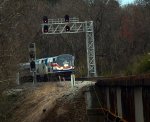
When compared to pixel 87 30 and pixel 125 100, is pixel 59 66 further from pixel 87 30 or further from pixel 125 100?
pixel 125 100

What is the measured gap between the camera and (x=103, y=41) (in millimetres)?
99375

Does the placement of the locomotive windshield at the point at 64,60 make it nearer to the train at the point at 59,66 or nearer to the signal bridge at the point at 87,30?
the train at the point at 59,66

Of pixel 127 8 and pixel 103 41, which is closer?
pixel 103 41

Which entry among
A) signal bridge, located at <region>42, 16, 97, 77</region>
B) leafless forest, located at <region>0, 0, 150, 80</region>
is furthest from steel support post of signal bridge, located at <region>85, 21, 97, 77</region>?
leafless forest, located at <region>0, 0, 150, 80</region>

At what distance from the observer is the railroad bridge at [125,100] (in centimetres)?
1641

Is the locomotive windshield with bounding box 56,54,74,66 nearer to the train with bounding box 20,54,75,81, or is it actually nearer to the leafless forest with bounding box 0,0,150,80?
the train with bounding box 20,54,75,81

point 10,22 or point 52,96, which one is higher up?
point 10,22

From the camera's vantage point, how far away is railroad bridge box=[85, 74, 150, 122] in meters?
16.4

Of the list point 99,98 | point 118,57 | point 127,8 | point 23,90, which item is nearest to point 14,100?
point 23,90

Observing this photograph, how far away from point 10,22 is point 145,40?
223 ft

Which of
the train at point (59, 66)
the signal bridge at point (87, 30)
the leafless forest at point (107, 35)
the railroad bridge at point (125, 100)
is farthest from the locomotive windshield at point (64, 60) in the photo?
the railroad bridge at point (125, 100)

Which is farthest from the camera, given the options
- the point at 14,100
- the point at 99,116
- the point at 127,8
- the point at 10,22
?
the point at 127,8

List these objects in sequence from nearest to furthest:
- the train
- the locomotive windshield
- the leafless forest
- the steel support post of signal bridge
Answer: the train
the locomotive windshield
the steel support post of signal bridge
the leafless forest

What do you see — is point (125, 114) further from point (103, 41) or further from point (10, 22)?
point (103, 41)
